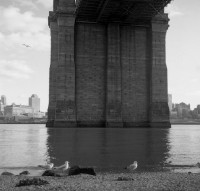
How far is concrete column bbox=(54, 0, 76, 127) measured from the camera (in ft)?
176

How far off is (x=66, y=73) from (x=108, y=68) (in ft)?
20.9

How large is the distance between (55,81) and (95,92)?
22.4 feet

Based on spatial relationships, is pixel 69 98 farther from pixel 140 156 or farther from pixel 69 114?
pixel 140 156

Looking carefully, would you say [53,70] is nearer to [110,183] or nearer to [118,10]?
[118,10]

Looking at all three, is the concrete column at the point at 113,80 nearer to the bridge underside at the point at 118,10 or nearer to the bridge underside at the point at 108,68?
the bridge underside at the point at 108,68

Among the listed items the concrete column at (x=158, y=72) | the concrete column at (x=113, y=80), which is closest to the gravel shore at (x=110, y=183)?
the concrete column at (x=113, y=80)

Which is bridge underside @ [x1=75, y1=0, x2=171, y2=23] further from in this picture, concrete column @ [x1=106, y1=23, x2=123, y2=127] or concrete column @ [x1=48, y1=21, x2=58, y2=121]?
concrete column @ [x1=48, y1=21, x2=58, y2=121]

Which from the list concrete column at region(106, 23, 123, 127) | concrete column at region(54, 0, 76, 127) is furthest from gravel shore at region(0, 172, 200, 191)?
concrete column at region(106, 23, 123, 127)

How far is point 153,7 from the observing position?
170 ft

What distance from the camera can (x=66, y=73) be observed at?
54625 mm

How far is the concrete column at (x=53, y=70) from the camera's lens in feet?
193

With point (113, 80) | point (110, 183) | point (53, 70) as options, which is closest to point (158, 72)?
point (113, 80)

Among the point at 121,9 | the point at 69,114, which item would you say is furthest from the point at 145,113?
the point at 121,9

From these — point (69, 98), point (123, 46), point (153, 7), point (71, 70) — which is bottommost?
point (69, 98)
